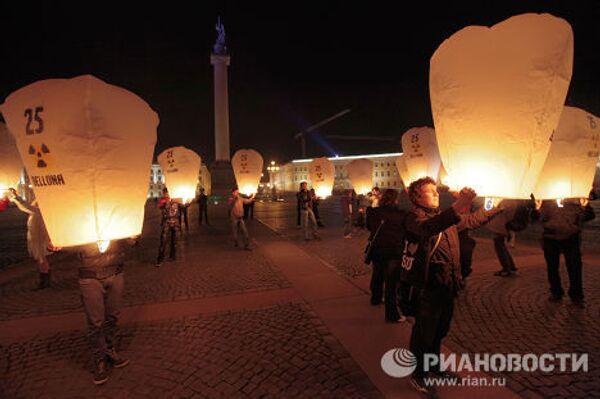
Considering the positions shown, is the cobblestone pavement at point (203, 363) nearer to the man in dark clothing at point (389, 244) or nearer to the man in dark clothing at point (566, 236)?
the man in dark clothing at point (389, 244)

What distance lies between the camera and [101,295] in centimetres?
387

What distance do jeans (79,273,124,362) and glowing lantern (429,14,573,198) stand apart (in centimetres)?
389

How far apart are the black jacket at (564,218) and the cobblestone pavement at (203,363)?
13.5 feet

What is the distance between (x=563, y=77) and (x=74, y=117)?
4.19 meters

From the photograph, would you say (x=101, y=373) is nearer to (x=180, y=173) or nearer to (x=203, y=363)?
(x=203, y=363)

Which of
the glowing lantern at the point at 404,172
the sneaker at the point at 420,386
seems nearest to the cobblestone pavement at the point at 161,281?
the sneaker at the point at 420,386

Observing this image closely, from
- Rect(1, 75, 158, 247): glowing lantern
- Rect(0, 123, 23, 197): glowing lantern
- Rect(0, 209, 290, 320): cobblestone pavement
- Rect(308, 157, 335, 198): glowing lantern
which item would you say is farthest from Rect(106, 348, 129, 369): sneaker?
Rect(308, 157, 335, 198): glowing lantern

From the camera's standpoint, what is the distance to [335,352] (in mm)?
4160

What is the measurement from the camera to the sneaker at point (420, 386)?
3.35 meters

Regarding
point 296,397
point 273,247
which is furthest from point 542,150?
point 273,247

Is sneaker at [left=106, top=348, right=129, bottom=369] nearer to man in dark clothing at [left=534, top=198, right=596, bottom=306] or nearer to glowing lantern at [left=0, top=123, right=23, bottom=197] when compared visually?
glowing lantern at [left=0, top=123, right=23, bottom=197]

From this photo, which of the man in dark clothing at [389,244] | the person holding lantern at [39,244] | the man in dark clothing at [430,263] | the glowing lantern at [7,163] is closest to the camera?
the man in dark clothing at [430,263]

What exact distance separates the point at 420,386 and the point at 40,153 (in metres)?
4.41

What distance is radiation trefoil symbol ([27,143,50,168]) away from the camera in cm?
333
